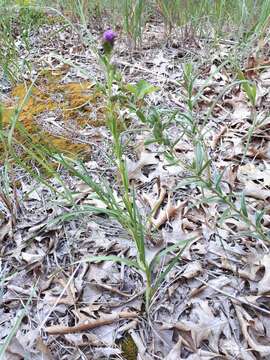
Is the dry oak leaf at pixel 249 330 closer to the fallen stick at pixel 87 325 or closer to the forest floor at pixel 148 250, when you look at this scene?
the forest floor at pixel 148 250

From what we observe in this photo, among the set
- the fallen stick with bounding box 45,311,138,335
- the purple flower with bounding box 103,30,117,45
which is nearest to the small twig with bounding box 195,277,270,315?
the fallen stick with bounding box 45,311,138,335

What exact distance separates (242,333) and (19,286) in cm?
59

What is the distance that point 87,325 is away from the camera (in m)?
0.89

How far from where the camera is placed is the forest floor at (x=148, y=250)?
34.0 inches

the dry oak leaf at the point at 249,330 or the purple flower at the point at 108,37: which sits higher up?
the purple flower at the point at 108,37

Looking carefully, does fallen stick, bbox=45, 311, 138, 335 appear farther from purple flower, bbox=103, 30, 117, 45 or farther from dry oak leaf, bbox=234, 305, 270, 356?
purple flower, bbox=103, 30, 117, 45

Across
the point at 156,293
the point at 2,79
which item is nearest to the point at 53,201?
the point at 156,293

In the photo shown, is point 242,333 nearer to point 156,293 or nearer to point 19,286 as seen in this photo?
point 156,293

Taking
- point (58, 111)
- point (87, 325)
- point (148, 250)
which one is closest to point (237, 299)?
point (148, 250)

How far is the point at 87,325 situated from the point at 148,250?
0.27 m

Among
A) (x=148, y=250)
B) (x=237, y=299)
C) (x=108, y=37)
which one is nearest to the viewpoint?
(x=108, y=37)

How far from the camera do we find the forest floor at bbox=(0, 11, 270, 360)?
2.83 ft

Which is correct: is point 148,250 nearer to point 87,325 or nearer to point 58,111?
point 87,325

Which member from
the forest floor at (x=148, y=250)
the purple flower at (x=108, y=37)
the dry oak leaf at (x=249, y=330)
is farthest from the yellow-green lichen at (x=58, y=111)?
the dry oak leaf at (x=249, y=330)
